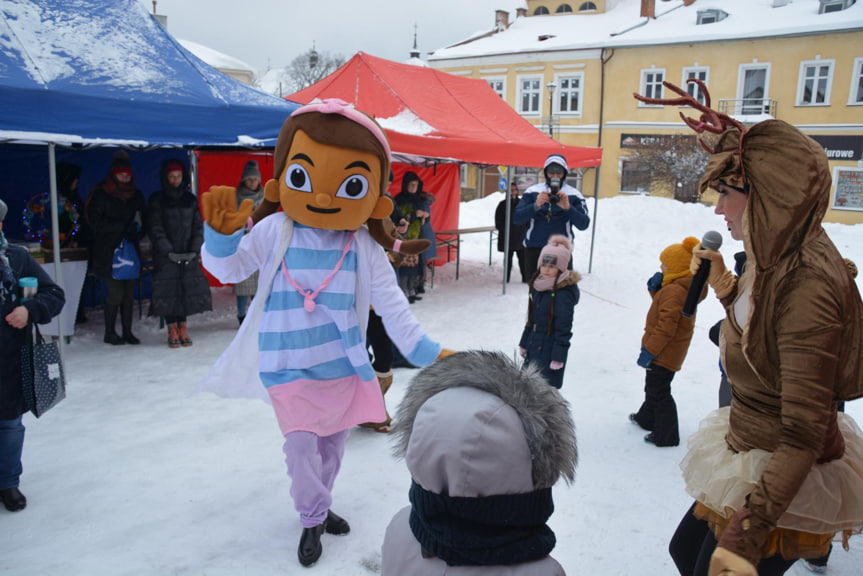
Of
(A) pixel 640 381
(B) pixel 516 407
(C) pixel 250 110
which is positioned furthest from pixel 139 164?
(B) pixel 516 407

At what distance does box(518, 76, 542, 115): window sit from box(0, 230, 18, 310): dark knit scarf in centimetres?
2671

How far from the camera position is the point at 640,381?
210 inches

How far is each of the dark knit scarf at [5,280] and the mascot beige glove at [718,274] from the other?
309 cm

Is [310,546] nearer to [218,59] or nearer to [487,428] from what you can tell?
[487,428]

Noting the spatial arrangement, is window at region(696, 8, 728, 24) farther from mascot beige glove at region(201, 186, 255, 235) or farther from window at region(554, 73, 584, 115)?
mascot beige glove at region(201, 186, 255, 235)

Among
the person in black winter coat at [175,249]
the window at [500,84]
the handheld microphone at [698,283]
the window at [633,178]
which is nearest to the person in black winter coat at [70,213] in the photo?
the person in black winter coat at [175,249]

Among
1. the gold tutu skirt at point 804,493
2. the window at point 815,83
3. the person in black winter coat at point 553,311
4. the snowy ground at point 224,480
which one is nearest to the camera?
the gold tutu skirt at point 804,493

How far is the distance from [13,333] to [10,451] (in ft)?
1.97

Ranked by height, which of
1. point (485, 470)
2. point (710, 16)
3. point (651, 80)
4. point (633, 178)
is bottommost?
point (485, 470)

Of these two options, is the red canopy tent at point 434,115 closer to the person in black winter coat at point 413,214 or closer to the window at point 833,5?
the person in black winter coat at point 413,214

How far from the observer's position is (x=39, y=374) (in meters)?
3.00

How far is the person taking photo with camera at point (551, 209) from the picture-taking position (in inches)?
274

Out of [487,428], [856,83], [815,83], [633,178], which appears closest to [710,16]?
Answer: [815,83]

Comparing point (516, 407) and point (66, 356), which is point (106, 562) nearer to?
point (516, 407)
